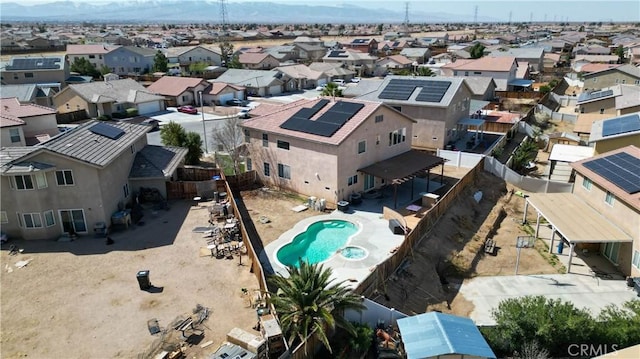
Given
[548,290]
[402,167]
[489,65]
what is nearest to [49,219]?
[402,167]

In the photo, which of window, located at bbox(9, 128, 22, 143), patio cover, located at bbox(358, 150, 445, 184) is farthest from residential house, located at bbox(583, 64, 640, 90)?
window, located at bbox(9, 128, 22, 143)

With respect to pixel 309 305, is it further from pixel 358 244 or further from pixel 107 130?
pixel 107 130

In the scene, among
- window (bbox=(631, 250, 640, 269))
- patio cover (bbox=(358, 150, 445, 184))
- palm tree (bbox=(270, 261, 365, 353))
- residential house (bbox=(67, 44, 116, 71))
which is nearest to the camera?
palm tree (bbox=(270, 261, 365, 353))

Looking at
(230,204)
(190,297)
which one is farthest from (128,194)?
(190,297)

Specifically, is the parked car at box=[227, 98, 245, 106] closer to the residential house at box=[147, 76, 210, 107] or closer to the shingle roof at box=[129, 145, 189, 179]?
the residential house at box=[147, 76, 210, 107]

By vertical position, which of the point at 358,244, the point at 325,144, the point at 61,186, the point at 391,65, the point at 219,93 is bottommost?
the point at 358,244

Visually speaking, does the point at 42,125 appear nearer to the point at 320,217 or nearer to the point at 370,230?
the point at 320,217
